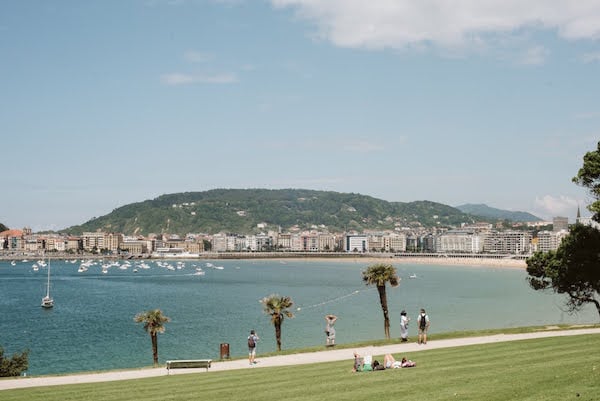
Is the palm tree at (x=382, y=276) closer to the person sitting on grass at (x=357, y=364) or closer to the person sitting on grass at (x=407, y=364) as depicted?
the person sitting on grass at (x=357, y=364)

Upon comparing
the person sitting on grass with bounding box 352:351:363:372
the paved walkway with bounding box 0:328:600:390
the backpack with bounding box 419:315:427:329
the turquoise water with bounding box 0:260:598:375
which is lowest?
the turquoise water with bounding box 0:260:598:375

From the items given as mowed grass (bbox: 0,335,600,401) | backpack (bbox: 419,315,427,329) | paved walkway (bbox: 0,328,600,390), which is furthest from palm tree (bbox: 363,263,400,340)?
mowed grass (bbox: 0,335,600,401)

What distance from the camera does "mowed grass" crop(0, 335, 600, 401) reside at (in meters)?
13.9

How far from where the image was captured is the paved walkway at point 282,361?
21922 millimetres

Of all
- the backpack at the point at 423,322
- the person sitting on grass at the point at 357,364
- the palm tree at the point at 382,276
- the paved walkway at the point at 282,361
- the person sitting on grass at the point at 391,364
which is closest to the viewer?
the person sitting on grass at the point at 391,364

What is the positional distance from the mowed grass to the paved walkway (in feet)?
4.46

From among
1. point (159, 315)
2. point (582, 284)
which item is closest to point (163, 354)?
point (159, 315)

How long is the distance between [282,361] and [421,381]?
926cm

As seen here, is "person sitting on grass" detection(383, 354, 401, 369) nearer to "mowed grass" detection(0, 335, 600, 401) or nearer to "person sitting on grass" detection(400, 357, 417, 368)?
"person sitting on grass" detection(400, 357, 417, 368)

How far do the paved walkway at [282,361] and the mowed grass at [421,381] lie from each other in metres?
1.36

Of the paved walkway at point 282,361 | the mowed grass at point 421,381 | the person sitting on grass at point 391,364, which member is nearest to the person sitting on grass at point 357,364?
the mowed grass at point 421,381

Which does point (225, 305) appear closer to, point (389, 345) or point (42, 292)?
point (42, 292)

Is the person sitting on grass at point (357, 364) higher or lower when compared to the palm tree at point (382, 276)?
lower

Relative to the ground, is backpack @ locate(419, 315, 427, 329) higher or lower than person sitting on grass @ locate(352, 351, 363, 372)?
higher
